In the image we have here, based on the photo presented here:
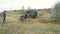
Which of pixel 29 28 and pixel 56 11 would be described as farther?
pixel 56 11

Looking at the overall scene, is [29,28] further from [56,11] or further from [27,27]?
[56,11]

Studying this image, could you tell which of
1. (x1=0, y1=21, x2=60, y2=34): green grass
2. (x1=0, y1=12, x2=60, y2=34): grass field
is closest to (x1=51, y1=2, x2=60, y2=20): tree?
(x1=0, y1=12, x2=60, y2=34): grass field

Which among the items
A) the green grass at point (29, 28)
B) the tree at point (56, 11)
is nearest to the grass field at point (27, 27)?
the green grass at point (29, 28)

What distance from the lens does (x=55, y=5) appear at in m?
15.6

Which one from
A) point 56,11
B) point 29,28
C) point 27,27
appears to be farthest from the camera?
point 56,11

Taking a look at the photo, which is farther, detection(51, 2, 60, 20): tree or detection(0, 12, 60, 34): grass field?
detection(51, 2, 60, 20): tree

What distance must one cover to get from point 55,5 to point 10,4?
11.5ft

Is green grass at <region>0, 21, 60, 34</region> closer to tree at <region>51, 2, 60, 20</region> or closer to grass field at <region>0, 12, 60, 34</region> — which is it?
grass field at <region>0, 12, 60, 34</region>

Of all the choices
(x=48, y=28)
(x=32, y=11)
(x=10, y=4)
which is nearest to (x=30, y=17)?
(x=32, y=11)

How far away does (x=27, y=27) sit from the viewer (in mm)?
12734

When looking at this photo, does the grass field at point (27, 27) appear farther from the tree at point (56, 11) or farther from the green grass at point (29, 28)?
the tree at point (56, 11)

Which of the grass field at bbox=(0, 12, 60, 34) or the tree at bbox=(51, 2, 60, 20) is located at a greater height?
the tree at bbox=(51, 2, 60, 20)

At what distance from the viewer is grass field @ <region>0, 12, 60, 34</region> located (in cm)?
1202

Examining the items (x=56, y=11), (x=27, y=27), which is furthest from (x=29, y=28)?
(x=56, y=11)
